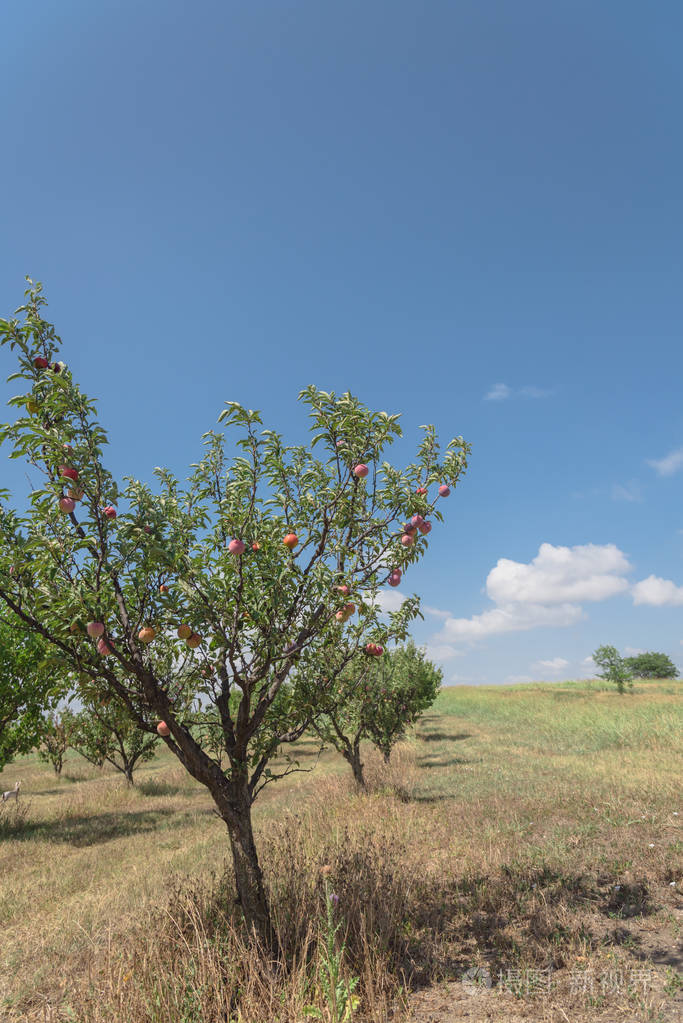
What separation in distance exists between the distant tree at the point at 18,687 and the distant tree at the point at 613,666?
54.4 metres

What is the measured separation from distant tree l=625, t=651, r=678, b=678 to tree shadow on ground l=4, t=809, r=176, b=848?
3287 inches

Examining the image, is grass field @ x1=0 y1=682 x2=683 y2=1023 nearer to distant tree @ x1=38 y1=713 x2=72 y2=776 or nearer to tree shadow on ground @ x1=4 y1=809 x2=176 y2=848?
tree shadow on ground @ x1=4 y1=809 x2=176 y2=848

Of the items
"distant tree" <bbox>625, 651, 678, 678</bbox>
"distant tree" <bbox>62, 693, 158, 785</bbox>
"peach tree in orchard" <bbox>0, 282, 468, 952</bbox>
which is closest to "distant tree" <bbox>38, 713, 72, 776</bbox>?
"distant tree" <bbox>62, 693, 158, 785</bbox>

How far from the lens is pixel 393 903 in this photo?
19.1ft

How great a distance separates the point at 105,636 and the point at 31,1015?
361 cm

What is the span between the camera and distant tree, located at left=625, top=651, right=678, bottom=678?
82688mm

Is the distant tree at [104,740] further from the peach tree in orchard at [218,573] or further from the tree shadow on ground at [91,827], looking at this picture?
the peach tree in orchard at [218,573]

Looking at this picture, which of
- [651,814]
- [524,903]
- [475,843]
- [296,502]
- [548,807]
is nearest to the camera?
[296,502]

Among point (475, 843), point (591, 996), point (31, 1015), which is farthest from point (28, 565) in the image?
point (475, 843)

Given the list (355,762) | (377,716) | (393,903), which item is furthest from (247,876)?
(377,716)

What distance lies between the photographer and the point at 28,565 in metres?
4.17

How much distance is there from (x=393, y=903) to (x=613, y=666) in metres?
57.5

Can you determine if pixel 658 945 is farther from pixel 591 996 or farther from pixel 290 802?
pixel 290 802

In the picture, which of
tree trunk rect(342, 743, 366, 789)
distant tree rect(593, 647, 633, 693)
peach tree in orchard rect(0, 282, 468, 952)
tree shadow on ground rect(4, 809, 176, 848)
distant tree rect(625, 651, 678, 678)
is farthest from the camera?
distant tree rect(625, 651, 678, 678)
